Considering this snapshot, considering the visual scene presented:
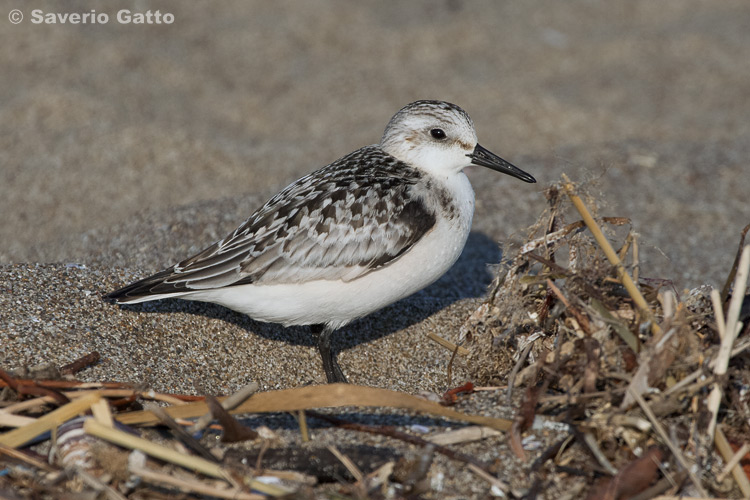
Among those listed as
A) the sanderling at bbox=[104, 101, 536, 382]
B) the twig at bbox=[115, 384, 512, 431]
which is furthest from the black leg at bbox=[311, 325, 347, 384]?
the twig at bbox=[115, 384, 512, 431]

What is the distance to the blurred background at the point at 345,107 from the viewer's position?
5328 millimetres

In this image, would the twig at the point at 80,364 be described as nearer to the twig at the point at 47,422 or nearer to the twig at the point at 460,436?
the twig at the point at 47,422

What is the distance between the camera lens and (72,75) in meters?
7.18

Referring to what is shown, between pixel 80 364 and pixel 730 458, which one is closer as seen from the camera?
pixel 730 458

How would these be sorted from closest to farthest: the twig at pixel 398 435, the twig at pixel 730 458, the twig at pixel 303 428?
the twig at pixel 730 458 → the twig at pixel 398 435 → the twig at pixel 303 428

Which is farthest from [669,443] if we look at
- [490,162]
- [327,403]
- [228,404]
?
[490,162]

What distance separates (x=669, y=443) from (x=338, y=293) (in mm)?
1530

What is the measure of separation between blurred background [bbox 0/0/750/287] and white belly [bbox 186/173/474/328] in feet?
3.70

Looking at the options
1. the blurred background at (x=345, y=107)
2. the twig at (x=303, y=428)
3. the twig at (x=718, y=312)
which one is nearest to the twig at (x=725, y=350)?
the twig at (x=718, y=312)

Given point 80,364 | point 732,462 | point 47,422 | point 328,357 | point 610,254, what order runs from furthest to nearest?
point 328,357 < point 80,364 < point 610,254 < point 47,422 < point 732,462

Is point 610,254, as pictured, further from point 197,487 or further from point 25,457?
point 25,457

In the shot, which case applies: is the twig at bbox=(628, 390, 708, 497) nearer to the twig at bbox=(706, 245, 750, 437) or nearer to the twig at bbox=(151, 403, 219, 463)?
the twig at bbox=(706, 245, 750, 437)

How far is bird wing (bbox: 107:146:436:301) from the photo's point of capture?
130 inches

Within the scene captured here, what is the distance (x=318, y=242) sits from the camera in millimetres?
3328
